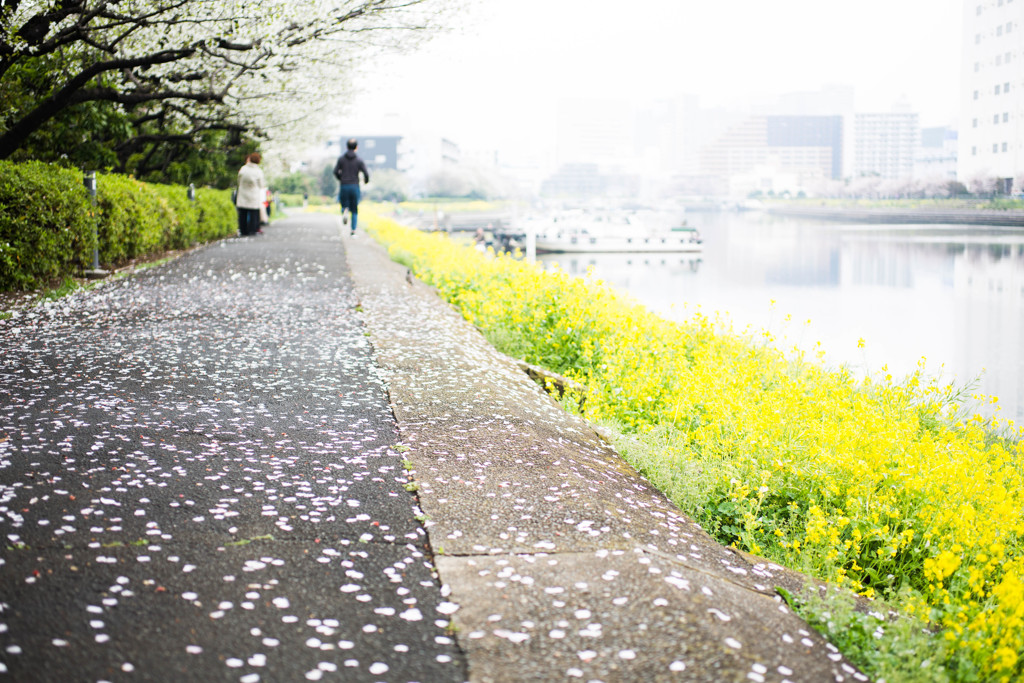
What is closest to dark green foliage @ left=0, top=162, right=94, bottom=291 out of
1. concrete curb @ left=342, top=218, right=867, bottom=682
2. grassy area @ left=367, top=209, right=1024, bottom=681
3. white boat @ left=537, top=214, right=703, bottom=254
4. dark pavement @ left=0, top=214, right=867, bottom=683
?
dark pavement @ left=0, top=214, right=867, bottom=683

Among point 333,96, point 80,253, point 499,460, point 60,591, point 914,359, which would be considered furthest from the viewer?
point 333,96

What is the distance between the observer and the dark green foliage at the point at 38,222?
356 inches

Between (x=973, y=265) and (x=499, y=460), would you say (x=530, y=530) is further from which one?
(x=973, y=265)

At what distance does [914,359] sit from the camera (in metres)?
14.8

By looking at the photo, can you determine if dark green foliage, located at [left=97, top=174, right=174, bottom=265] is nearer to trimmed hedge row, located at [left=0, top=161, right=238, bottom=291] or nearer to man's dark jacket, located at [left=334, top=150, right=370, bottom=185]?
trimmed hedge row, located at [left=0, top=161, right=238, bottom=291]

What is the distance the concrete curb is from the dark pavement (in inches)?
0.5

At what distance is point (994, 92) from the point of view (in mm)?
68562

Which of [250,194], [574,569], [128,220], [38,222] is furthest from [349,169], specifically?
[574,569]

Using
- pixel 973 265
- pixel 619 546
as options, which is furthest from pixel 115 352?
pixel 973 265

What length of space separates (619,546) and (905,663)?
1091 mm

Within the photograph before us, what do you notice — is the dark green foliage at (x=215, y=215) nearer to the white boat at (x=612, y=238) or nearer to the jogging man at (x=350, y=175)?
the jogging man at (x=350, y=175)

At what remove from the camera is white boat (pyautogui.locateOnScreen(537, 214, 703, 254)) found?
54.2 m

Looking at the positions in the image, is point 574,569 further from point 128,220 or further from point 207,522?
point 128,220

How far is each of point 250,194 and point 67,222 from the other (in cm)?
980
